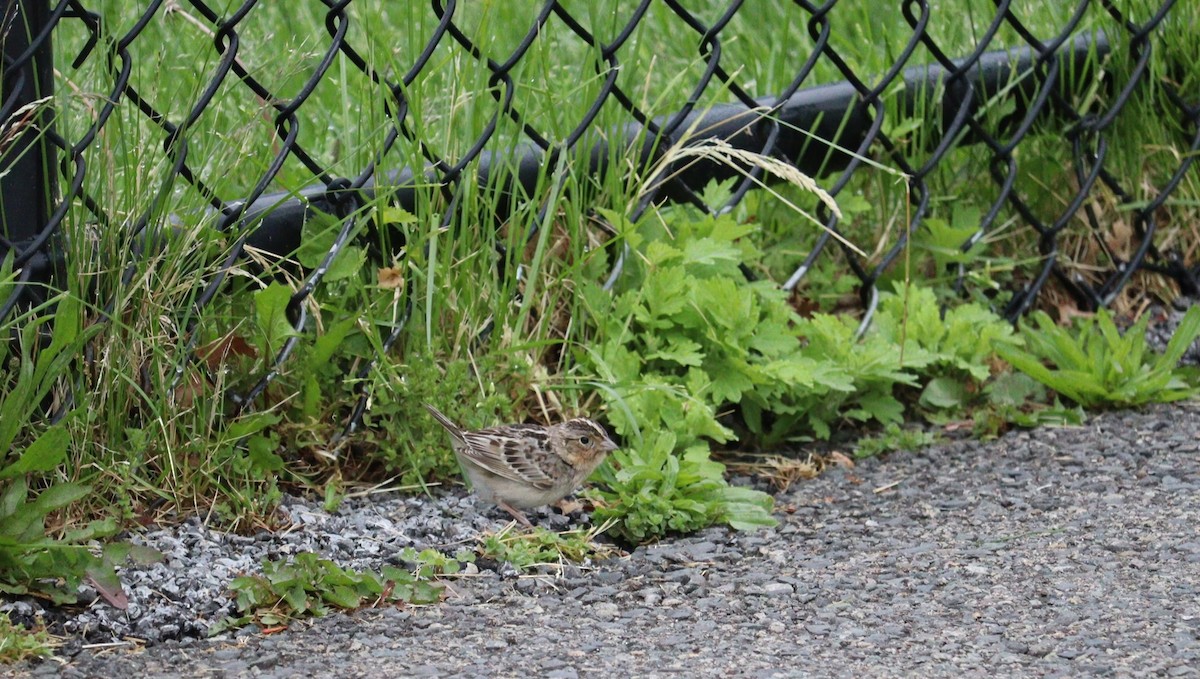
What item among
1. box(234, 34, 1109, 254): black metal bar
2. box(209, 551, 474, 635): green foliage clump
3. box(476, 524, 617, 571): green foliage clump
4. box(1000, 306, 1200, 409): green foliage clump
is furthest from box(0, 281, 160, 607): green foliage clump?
box(1000, 306, 1200, 409): green foliage clump

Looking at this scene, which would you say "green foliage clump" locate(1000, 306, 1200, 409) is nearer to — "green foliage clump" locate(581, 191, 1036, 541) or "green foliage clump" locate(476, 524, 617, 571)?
"green foliage clump" locate(581, 191, 1036, 541)

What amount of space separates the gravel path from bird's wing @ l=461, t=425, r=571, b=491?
16 cm

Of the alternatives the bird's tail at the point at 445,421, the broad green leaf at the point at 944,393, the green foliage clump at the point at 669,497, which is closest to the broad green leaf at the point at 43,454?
the bird's tail at the point at 445,421

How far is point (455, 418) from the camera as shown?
4242 millimetres

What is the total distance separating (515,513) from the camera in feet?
13.5

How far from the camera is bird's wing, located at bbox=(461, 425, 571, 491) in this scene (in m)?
3.95

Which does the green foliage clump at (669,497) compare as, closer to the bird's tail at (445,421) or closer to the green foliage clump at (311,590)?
the bird's tail at (445,421)

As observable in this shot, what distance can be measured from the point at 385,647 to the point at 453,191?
1.46m

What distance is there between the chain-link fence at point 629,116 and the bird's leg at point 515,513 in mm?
545

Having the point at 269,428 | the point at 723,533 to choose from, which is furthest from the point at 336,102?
the point at 723,533

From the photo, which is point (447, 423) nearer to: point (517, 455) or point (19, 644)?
point (517, 455)

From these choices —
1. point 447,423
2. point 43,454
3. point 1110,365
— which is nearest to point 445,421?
point 447,423

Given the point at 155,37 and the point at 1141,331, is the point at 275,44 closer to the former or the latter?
the point at 155,37

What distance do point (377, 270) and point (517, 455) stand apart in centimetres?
69
